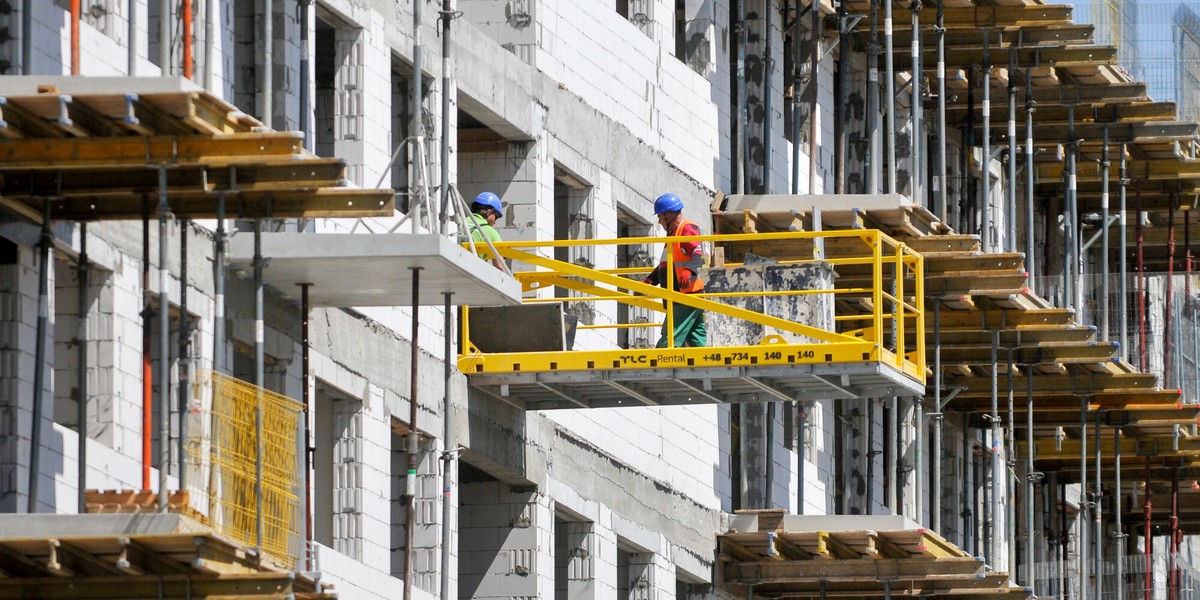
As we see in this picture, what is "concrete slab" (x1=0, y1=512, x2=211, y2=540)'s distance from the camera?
1895 cm

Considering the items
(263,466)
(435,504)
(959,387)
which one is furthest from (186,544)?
(959,387)

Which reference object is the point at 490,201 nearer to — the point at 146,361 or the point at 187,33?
the point at 187,33

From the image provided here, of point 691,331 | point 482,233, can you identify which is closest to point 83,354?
point 482,233

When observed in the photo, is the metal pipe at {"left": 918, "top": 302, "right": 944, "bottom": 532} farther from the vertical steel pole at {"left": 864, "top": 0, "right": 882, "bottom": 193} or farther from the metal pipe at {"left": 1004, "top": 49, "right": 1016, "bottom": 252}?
the metal pipe at {"left": 1004, "top": 49, "right": 1016, "bottom": 252}

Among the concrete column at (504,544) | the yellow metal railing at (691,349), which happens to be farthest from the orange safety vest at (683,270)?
the concrete column at (504,544)

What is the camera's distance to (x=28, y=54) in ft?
68.3

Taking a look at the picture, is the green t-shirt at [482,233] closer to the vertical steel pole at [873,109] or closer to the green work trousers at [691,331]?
the green work trousers at [691,331]

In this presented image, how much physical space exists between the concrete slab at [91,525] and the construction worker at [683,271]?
9.29m

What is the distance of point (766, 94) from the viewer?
34.7 meters

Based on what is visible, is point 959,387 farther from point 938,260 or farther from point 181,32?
point 181,32

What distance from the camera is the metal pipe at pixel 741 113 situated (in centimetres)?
3472

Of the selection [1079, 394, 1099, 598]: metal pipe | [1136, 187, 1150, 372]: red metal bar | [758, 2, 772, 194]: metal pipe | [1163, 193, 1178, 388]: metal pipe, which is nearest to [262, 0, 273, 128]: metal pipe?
[758, 2, 772, 194]: metal pipe

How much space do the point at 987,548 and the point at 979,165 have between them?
5.10 metres

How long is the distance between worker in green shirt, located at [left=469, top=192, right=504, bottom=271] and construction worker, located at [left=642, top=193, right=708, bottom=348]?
61.4 inches
